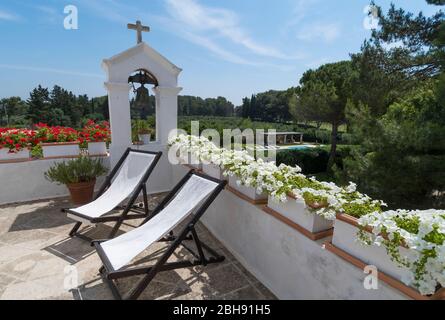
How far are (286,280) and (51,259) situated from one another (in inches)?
96.7

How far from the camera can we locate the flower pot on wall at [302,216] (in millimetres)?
1919

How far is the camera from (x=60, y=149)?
489cm

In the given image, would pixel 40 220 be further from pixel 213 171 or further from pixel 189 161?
pixel 213 171

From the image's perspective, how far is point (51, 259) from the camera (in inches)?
112

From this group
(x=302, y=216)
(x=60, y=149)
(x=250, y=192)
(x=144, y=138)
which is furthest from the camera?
(x=144, y=138)

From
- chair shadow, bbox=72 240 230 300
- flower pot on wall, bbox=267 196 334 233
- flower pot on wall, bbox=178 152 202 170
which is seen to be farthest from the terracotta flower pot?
flower pot on wall, bbox=267 196 334 233

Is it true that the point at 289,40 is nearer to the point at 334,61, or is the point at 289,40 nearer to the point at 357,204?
the point at 357,204

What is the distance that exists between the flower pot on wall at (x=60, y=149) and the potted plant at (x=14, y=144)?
0.30 metres

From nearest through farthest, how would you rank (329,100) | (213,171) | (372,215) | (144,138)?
(372,215) → (213,171) → (144,138) → (329,100)

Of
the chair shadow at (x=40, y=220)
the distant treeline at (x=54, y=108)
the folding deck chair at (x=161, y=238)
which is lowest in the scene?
the chair shadow at (x=40, y=220)

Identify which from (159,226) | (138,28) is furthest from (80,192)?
(138,28)

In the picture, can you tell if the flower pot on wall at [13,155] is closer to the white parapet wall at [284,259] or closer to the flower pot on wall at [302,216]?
the white parapet wall at [284,259]

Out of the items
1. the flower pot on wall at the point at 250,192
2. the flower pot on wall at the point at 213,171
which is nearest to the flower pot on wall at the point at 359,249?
the flower pot on wall at the point at 250,192

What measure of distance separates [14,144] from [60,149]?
687 millimetres
